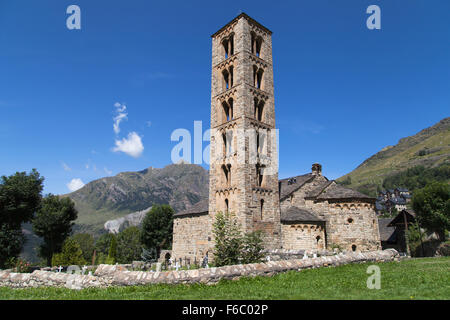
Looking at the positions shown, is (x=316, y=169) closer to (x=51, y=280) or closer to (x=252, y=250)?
(x=252, y=250)

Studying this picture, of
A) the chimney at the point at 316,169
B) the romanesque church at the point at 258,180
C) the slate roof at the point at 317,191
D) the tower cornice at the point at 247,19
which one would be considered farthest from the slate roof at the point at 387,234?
the tower cornice at the point at 247,19

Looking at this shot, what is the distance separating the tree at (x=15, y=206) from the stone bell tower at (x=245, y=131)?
24.2 m

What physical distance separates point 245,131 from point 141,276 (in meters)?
17.4

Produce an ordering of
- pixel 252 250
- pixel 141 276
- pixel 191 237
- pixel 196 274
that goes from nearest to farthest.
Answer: pixel 196 274 < pixel 141 276 < pixel 252 250 < pixel 191 237

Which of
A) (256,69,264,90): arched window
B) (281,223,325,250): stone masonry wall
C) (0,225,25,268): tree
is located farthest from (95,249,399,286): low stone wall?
(0,225,25,268): tree

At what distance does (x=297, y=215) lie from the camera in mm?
26562

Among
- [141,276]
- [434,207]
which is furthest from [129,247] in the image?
[434,207]

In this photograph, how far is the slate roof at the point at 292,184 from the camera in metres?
28.9

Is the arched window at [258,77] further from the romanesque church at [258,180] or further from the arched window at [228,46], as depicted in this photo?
the arched window at [228,46]

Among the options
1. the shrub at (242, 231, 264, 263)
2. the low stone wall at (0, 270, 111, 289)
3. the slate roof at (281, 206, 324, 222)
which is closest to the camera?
the low stone wall at (0, 270, 111, 289)

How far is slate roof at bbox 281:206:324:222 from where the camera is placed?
25.8m

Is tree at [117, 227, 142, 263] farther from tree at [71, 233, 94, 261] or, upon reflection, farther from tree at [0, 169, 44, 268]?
tree at [0, 169, 44, 268]

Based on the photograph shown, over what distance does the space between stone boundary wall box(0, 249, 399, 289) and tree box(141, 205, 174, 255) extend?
109 feet
